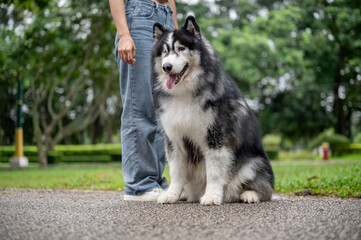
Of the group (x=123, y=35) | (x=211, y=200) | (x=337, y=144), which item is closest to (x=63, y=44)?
(x=123, y=35)

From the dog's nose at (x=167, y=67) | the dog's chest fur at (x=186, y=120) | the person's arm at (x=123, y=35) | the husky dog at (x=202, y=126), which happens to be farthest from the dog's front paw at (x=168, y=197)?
the person's arm at (x=123, y=35)

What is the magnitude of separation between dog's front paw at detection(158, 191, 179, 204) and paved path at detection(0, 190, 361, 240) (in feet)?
0.42

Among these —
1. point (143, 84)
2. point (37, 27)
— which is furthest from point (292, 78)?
point (143, 84)

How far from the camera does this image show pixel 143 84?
4199mm

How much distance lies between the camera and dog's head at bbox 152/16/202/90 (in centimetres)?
361

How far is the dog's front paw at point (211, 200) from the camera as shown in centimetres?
356

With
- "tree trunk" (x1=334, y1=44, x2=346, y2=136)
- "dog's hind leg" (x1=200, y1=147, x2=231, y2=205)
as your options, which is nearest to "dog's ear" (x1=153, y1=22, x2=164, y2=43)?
"dog's hind leg" (x1=200, y1=147, x2=231, y2=205)

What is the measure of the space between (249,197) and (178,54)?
1.60 m

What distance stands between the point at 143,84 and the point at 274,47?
17761mm

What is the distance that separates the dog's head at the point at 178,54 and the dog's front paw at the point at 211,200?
1.13m

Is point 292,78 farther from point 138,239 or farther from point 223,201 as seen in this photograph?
point 138,239

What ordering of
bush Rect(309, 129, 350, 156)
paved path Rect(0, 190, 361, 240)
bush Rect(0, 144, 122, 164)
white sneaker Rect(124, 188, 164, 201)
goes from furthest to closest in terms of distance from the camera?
1. bush Rect(0, 144, 122, 164)
2. bush Rect(309, 129, 350, 156)
3. white sneaker Rect(124, 188, 164, 201)
4. paved path Rect(0, 190, 361, 240)

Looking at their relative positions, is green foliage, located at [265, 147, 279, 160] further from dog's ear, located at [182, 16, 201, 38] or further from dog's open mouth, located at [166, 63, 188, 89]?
dog's open mouth, located at [166, 63, 188, 89]

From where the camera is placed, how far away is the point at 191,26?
3.74 m
